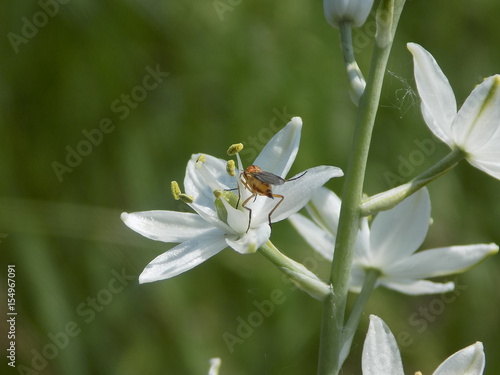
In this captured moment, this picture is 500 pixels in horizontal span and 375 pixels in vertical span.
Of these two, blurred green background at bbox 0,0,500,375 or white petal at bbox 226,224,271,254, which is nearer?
white petal at bbox 226,224,271,254

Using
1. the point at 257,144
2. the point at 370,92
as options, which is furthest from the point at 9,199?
the point at 370,92

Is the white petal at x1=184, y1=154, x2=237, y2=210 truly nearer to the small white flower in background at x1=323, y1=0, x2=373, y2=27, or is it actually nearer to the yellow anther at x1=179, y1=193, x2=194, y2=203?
the yellow anther at x1=179, y1=193, x2=194, y2=203

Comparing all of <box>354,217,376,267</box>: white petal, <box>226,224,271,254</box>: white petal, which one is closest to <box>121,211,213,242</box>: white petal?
<box>226,224,271,254</box>: white petal

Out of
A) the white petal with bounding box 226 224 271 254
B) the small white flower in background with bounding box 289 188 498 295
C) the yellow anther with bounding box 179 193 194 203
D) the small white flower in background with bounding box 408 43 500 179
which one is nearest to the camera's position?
the white petal with bounding box 226 224 271 254

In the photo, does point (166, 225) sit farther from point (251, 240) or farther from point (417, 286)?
point (417, 286)

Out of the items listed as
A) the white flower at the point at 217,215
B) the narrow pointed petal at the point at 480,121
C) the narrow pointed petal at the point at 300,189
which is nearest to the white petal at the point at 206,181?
the white flower at the point at 217,215

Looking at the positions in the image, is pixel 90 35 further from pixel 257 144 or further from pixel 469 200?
pixel 469 200
